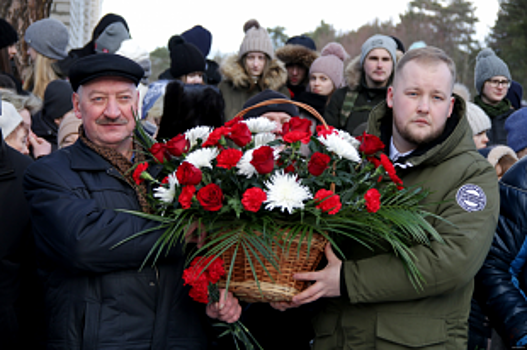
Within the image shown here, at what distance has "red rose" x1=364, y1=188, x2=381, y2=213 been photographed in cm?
177

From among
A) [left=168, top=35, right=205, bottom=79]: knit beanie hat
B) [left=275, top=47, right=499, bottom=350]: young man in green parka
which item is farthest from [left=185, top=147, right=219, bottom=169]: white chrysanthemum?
[left=168, top=35, right=205, bottom=79]: knit beanie hat

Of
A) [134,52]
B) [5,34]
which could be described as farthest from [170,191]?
[5,34]

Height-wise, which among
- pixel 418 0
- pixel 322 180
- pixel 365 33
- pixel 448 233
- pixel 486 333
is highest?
pixel 418 0

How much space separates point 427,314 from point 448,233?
13.4 inches

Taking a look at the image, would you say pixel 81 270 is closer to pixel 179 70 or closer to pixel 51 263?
pixel 51 263

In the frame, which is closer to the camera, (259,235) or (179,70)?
(259,235)

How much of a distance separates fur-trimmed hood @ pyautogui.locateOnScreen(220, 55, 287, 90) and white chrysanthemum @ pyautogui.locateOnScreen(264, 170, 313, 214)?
3.46 meters

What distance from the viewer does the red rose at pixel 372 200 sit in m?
1.77

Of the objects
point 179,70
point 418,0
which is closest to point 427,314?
point 179,70

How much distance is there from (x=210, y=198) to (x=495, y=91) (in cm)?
498

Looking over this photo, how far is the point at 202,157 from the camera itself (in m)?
1.91

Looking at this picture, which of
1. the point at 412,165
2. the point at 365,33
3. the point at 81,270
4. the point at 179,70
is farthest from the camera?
the point at 365,33

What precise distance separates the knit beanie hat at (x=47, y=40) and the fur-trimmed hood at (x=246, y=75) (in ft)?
6.57

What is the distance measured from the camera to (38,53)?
5.88 metres
